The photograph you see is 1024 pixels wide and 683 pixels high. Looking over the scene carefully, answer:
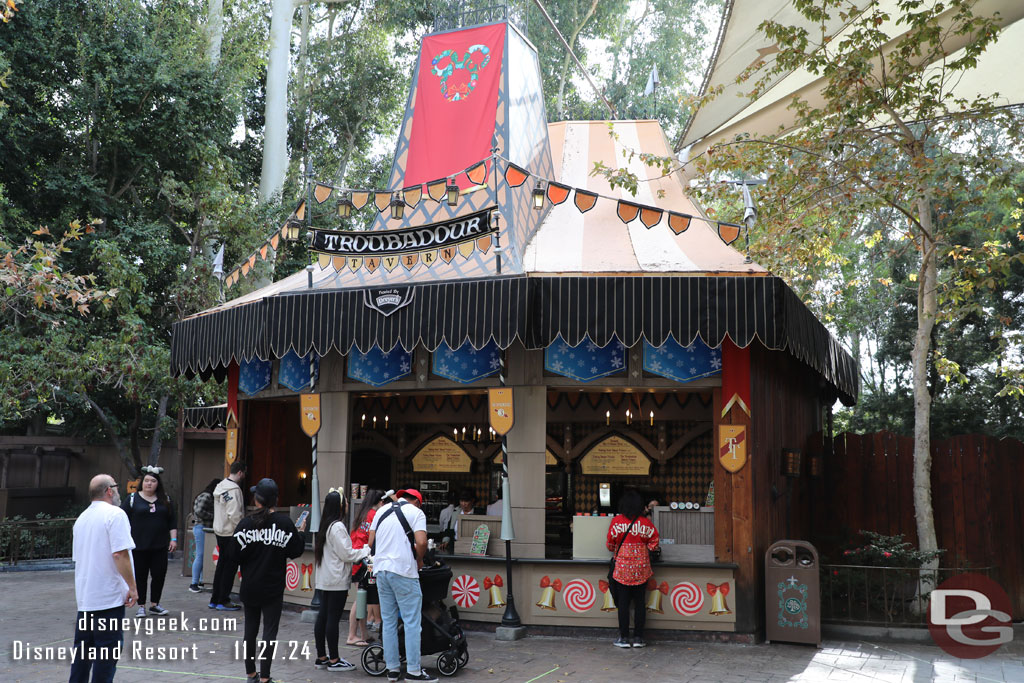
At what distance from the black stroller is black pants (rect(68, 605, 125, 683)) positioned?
2.15 meters

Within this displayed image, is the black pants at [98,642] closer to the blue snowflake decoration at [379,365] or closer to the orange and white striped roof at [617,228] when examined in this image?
the blue snowflake decoration at [379,365]

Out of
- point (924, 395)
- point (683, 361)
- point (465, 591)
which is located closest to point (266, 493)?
point (465, 591)

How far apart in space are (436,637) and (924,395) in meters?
7.63

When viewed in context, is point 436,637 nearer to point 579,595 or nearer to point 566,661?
point 566,661

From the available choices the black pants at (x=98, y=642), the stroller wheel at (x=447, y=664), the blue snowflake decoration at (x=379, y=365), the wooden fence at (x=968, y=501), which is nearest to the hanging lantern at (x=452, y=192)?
the blue snowflake decoration at (x=379, y=365)

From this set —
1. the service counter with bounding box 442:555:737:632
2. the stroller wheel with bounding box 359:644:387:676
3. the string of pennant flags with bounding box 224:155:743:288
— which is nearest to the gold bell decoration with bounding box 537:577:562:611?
the service counter with bounding box 442:555:737:632

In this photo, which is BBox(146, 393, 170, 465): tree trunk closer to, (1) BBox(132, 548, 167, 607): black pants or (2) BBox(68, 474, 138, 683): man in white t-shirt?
(1) BBox(132, 548, 167, 607): black pants

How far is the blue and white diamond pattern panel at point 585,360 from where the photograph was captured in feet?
31.5

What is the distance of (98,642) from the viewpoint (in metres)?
5.82

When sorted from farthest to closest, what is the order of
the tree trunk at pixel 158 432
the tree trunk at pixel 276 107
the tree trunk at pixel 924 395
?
1. the tree trunk at pixel 276 107
2. the tree trunk at pixel 158 432
3. the tree trunk at pixel 924 395

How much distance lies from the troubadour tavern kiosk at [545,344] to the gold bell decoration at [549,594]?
4 cm

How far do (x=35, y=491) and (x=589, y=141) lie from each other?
45.6ft

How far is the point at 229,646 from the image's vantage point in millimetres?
8469

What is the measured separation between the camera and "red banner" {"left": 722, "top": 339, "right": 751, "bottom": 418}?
9.26 metres
